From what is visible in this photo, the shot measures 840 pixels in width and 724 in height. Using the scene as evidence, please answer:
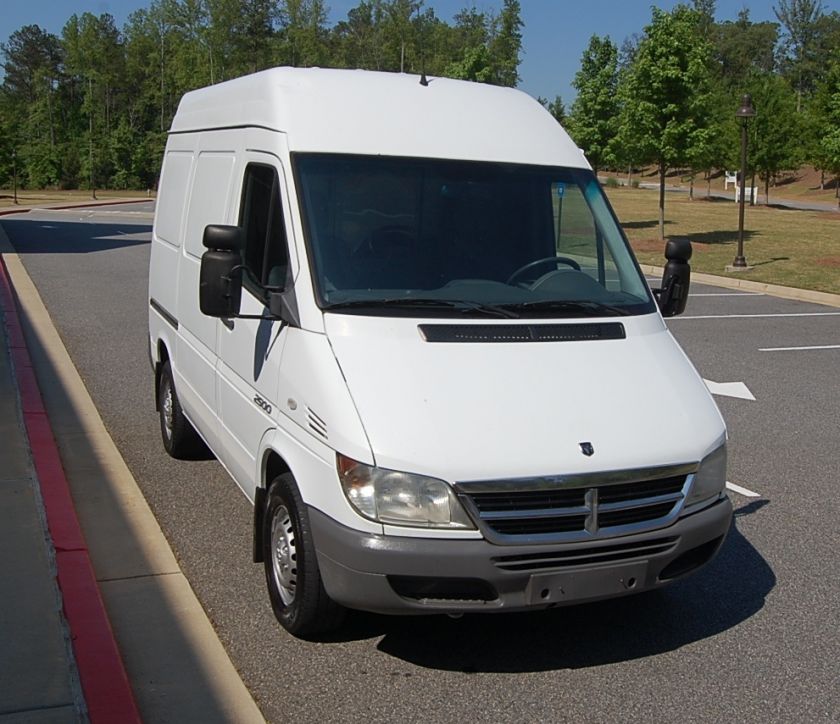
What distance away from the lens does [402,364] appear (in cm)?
436

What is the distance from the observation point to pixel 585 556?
13.6 feet

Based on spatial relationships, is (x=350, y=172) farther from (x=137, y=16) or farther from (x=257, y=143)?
(x=137, y=16)

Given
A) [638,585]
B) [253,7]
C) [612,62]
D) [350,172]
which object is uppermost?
[253,7]

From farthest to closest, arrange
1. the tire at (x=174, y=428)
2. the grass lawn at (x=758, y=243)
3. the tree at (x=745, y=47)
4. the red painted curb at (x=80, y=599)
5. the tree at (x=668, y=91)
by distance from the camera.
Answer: the tree at (x=745, y=47) < the tree at (x=668, y=91) < the grass lawn at (x=758, y=243) < the tire at (x=174, y=428) < the red painted curb at (x=80, y=599)

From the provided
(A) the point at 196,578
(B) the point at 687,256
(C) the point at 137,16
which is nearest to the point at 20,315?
(A) the point at 196,578

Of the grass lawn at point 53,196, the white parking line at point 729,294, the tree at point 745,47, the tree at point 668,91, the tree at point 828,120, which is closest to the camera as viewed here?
the white parking line at point 729,294

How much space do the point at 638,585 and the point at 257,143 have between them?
289 cm

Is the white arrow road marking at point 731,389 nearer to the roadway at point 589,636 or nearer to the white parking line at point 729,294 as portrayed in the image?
the roadway at point 589,636

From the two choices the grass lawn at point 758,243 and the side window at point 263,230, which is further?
the grass lawn at point 758,243

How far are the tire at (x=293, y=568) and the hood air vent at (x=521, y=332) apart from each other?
906 mm

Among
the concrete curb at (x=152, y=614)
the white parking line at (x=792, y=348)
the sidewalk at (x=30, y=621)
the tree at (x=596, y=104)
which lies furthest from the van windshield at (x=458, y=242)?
the tree at (x=596, y=104)

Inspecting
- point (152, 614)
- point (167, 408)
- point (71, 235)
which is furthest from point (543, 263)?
point (71, 235)

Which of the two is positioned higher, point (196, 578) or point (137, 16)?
point (137, 16)

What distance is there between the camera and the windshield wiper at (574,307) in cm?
489
